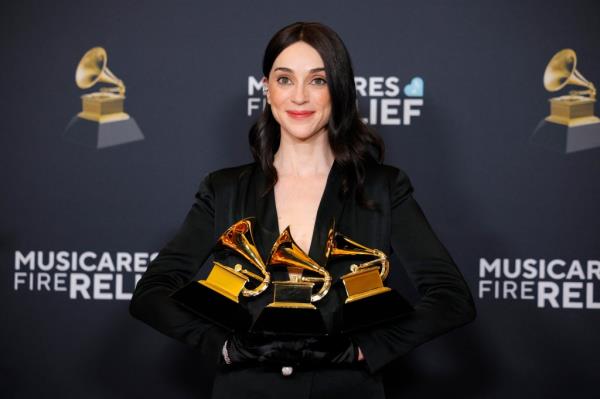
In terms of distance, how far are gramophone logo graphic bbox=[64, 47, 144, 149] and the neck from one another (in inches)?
51.1

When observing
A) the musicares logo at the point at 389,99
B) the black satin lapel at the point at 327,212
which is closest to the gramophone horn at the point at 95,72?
the musicares logo at the point at 389,99

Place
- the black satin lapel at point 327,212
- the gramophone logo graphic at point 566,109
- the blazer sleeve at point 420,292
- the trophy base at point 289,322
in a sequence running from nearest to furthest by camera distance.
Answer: the trophy base at point 289,322, the blazer sleeve at point 420,292, the black satin lapel at point 327,212, the gramophone logo graphic at point 566,109

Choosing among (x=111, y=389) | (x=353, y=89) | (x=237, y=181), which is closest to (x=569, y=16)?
(x=353, y=89)

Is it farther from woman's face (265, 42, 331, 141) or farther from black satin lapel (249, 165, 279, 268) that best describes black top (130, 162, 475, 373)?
woman's face (265, 42, 331, 141)

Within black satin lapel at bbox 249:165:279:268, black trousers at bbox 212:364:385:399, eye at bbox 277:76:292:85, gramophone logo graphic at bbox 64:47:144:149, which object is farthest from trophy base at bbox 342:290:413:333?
gramophone logo graphic at bbox 64:47:144:149

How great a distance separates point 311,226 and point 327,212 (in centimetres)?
6

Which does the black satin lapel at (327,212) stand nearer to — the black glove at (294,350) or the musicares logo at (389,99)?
the black glove at (294,350)

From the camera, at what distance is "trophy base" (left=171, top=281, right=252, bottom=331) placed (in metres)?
1.78

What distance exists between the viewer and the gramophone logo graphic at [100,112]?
3.26 meters

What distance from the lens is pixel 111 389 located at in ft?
10.8

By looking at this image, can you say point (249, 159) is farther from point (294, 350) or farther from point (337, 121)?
point (294, 350)

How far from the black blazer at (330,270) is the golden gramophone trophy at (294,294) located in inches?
3.3

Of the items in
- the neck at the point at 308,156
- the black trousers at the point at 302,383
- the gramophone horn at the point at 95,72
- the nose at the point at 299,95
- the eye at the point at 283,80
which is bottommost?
the black trousers at the point at 302,383

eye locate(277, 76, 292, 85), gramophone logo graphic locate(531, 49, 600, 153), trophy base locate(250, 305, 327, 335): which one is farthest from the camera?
gramophone logo graphic locate(531, 49, 600, 153)
